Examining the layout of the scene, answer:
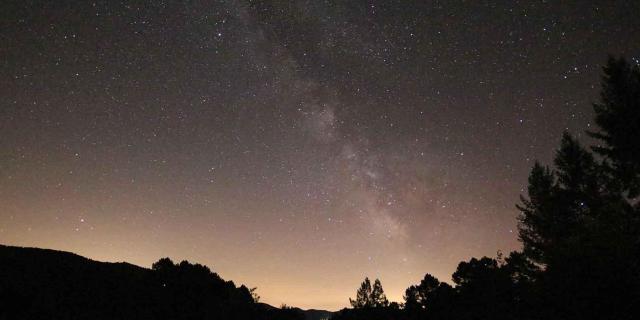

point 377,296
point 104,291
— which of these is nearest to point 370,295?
point 377,296

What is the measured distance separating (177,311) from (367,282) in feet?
151

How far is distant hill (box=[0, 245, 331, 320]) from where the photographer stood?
20.0 meters

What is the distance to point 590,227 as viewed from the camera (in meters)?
13.4

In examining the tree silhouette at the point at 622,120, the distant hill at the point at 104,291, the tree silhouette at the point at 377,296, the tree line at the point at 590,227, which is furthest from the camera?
the tree silhouette at the point at 377,296

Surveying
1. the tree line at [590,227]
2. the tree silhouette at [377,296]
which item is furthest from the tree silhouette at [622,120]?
the tree silhouette at [377,296]

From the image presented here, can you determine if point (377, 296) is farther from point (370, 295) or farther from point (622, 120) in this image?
point (622, 120)

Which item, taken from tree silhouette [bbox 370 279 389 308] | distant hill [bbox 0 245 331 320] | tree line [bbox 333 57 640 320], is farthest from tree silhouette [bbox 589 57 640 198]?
tree silhouette [bbox 370 279 389 308]

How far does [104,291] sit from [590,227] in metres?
30.3

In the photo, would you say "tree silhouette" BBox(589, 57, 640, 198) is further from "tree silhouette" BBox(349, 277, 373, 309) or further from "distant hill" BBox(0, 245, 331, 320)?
"tree silhouette" BBox(349, 277, 373, 309)

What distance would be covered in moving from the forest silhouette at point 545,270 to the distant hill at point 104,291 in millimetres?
84

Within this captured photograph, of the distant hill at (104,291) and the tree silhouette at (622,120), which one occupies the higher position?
the tree silhouette at (622,120)

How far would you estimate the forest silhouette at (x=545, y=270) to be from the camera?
33.2 feet

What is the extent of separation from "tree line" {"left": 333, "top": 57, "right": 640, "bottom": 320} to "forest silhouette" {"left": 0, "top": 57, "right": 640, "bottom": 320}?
0.12ft

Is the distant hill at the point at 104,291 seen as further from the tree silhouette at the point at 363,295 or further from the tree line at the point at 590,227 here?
the tree silhouette at the point at 363,295
